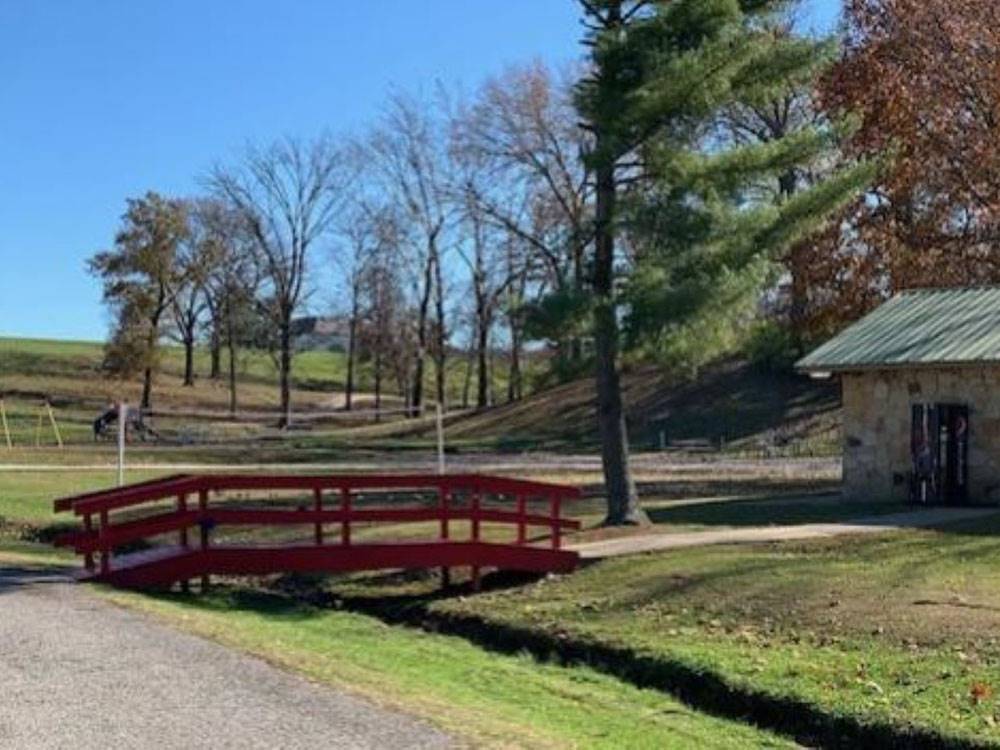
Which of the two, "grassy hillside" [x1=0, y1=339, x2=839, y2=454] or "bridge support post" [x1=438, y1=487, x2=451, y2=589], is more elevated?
"grassy hillside" [x1=0, y1=339, x2=839, y2=454]

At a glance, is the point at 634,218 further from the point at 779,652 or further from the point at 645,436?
the point at 645,436

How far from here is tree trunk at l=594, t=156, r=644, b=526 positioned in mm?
20000

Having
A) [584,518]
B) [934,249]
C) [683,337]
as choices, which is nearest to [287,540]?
[584,518]

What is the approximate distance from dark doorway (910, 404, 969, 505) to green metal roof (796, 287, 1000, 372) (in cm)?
92

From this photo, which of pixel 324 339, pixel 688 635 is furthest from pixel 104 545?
pixel 324 339

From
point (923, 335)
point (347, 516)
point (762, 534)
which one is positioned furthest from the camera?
point (923, 335)

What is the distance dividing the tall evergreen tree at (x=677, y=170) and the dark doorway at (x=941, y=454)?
14.0 ft

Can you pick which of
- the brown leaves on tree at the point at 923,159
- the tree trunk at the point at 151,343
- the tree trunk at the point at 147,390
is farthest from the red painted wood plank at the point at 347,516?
the tree trunk at the point at 147,390

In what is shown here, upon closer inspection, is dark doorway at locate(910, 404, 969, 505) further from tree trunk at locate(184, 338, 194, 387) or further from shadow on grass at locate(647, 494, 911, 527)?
tree trunk at locate(184, 338, 194, 387)

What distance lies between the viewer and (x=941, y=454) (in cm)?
2247

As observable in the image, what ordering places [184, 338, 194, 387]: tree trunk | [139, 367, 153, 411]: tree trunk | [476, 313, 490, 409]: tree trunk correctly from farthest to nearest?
1. [184, 338, 194, 387]: tree trunk
2. [139, 367, 153, 411]: tree trunk
3. [476, 313, 490, 409]: tree trunk

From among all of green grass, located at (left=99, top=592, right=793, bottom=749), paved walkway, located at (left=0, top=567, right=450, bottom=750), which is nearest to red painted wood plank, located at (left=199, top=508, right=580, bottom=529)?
green grass, located at (left=99, top=592, right=793, bottom=749)

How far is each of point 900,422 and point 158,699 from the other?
17159mm

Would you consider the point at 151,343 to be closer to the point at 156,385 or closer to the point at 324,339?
the point at 156,385
